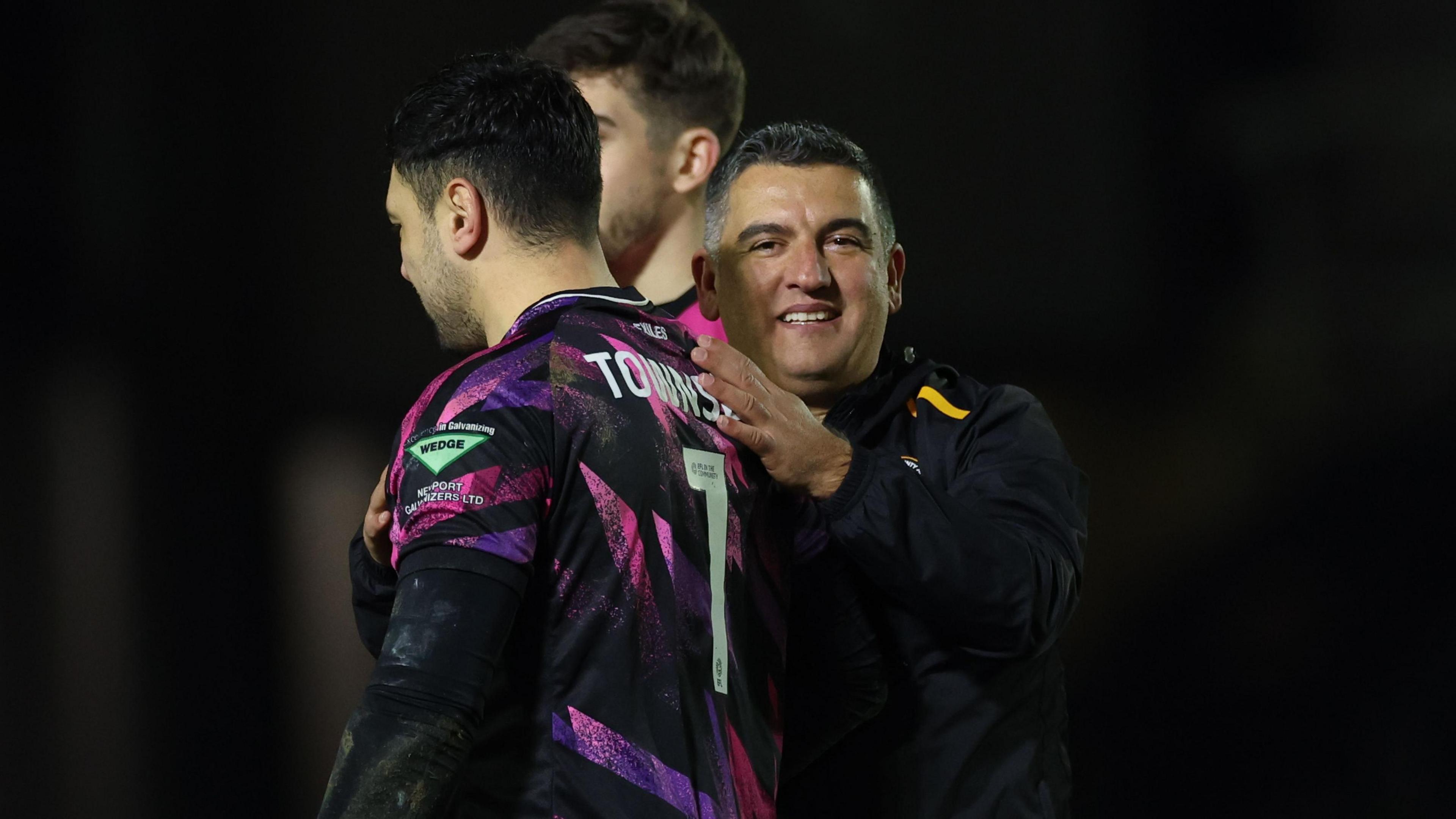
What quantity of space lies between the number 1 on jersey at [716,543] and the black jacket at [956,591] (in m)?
0.17

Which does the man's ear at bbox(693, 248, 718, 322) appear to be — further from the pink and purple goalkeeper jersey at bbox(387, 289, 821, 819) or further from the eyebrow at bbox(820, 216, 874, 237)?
the pink and purple goalkeeper jersey at bbox(387, 289, 821, 819)

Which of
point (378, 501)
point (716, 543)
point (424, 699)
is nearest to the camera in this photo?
point (424, 699)

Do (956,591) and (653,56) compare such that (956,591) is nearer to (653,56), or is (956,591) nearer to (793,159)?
(793,159)

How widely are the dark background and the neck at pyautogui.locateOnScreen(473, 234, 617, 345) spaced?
1694mm

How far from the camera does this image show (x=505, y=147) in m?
1.12

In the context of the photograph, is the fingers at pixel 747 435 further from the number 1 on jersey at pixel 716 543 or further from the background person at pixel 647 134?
the background person at pixel 647 134

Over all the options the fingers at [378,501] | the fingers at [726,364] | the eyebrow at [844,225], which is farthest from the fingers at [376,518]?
the eyebrow at [844,225]

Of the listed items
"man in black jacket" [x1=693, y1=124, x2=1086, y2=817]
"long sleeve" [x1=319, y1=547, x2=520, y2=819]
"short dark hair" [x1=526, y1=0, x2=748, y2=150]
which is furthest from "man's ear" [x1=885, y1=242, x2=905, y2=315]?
"long sleeve" [x1=319, y1=547, x2=520, y2=819]

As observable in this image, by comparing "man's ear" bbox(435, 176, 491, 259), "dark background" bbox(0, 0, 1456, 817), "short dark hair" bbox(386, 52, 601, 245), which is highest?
"short dark hair" bbox(386, 52, 601, 245)

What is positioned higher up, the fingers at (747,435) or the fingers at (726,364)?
the fingers at (726,364)

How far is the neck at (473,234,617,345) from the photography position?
1.10m

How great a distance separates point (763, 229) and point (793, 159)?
95mm

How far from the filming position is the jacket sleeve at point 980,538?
1.24 meters

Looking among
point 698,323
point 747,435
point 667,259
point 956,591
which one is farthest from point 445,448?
point 667,259
